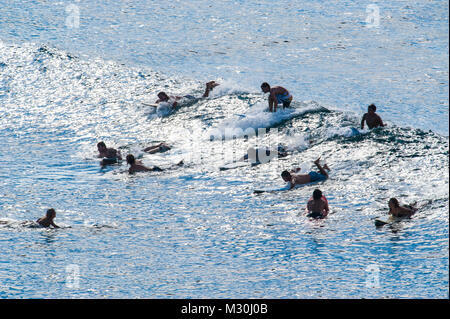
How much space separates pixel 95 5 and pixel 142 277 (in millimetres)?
18343

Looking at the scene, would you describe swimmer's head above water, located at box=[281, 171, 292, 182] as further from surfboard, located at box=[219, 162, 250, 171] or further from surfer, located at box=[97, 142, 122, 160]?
surfer, located at box=[97, 142, 122, 160]

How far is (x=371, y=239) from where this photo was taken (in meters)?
12.4

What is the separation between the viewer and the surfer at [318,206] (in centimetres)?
1312

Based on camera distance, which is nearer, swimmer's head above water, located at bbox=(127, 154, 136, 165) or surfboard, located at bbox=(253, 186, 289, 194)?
surfboard, located at bbox=(253, 186, 289, 194)

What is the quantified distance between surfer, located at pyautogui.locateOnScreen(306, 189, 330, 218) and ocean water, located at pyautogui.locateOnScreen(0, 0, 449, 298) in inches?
5.1

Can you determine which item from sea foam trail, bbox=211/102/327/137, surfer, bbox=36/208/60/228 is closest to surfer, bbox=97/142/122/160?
sea foam trail, bbox=211/102/327/137

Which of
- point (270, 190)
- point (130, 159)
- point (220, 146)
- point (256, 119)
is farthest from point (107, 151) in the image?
Result: point (270, 190)

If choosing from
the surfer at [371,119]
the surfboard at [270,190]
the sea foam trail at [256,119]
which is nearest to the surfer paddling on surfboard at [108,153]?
the sea foam trail at [256,119]

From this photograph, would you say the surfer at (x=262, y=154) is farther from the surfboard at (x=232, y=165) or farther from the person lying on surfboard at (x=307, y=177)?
the person lying on surfboard at (x=307, y=177)

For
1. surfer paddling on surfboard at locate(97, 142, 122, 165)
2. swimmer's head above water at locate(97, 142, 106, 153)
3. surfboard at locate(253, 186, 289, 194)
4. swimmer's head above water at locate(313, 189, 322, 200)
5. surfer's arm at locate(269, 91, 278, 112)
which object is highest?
surfer's arm at locate(269, 91, 278, 112)

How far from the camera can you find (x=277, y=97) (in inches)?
728

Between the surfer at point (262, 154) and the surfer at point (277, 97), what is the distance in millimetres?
2172

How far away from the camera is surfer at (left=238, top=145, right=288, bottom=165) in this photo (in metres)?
16.1
